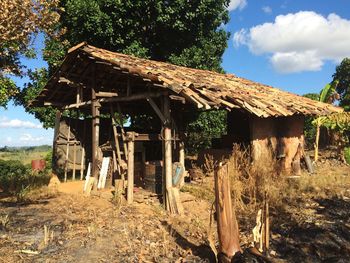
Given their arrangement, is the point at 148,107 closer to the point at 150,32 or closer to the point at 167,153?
the point at 150,32

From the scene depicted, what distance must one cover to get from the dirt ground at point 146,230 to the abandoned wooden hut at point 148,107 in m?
1.03

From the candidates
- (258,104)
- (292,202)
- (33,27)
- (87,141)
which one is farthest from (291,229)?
(87,141)

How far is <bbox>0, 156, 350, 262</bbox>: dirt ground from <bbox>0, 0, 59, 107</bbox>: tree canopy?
11.3ft

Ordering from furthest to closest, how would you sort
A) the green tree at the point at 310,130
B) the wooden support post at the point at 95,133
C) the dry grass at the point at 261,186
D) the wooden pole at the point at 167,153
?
the green tree at the point at 310,130, the wooden support post at the point at 95,133, the wooden pole at the point at 167,153, the dry grass at the point at 261,186

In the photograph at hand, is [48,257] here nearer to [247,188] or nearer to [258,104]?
[247,188]

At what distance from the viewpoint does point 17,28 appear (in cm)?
930

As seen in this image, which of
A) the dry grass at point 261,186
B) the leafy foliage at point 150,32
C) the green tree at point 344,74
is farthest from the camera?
the green tree at point 344,74

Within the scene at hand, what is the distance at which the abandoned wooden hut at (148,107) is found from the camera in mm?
9430

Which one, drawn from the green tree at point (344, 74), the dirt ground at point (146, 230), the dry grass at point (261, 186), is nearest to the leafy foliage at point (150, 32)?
the dry grass at point (261, 186)

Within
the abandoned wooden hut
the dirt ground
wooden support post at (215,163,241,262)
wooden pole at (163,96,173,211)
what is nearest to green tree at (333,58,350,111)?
the abandoned wooden hut

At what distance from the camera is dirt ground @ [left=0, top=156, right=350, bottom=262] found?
6.14 metres

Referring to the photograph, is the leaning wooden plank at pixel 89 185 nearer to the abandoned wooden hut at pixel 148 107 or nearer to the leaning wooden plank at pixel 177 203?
the abandoned wooden hut at pixel 148 107

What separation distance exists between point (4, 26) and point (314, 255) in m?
8.20

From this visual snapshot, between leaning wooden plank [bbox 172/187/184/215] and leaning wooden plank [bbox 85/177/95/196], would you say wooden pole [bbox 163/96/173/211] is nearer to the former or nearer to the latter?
leaning wooden plank [bbox 172/187/184/215]
